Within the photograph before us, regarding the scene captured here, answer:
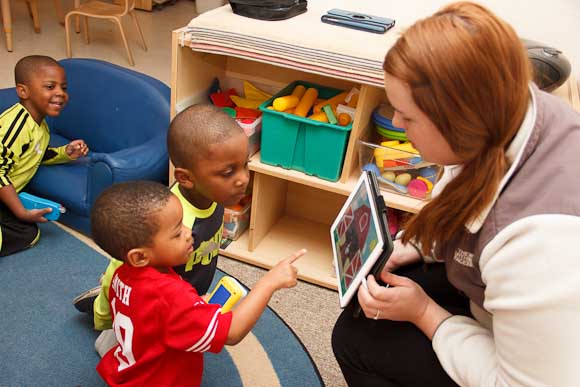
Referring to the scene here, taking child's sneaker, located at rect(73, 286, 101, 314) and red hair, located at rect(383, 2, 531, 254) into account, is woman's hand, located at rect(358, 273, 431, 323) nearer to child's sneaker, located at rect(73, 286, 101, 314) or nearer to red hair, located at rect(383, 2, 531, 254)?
red hair, located at rect(383, 2, 531, 254)

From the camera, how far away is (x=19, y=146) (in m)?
1.71

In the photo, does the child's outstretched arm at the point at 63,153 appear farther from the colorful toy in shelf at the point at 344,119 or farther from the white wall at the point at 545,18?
the white wall at the point at 545,18

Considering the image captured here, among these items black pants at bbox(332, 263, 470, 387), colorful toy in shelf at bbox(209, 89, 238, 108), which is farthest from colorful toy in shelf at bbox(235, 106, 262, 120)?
black pants at bbox(332, 263, 470, 387)

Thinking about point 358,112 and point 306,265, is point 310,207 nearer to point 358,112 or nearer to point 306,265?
point 306,265

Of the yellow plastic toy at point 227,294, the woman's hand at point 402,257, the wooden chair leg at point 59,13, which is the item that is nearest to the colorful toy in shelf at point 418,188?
the woman's hand at point 402,257

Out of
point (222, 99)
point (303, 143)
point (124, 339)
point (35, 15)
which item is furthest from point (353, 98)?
point (35, 15)

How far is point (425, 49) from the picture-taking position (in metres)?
0.74

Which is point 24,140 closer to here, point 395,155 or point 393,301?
point 395,155

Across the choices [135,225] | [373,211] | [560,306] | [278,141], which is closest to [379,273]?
[373,211]

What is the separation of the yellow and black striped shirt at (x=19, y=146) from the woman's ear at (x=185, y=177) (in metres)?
0.87

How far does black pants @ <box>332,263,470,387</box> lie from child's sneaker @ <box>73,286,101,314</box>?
2.38 feet

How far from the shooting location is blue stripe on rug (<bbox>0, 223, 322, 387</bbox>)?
1.34 metres

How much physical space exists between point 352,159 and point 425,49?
2.64ft

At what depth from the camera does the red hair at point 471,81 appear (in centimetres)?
72
